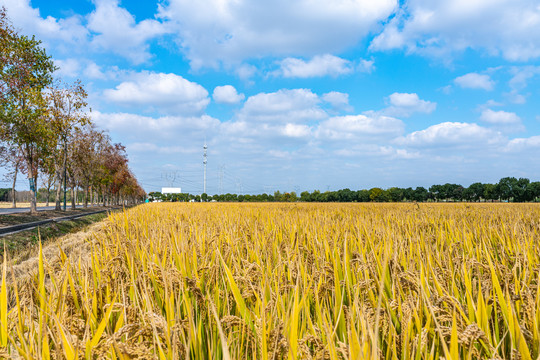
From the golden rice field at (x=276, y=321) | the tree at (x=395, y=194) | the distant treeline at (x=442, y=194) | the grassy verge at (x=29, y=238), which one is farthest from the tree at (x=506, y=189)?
the golden rice field at (x=276, y=321)

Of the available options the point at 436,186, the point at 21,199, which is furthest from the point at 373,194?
the point at 21,199

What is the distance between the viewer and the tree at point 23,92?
15.6 metres

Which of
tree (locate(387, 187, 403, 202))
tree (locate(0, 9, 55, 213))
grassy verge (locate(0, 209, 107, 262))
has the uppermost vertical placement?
tree (locate(0, 9, 55, 213))

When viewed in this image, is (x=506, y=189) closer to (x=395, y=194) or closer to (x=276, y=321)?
(x=395, y=194)

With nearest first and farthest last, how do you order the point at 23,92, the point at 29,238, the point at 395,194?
1. the point at 29,238
2. the point at 23,92
3. the point at 395,194

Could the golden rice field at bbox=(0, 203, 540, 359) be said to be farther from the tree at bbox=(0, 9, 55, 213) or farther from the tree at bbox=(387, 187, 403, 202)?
the tree at bbox=(387, 187, 403, 202)

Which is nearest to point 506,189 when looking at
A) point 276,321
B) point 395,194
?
point 395,194

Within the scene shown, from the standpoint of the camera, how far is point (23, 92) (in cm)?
1684

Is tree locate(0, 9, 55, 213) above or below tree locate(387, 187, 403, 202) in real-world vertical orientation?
above

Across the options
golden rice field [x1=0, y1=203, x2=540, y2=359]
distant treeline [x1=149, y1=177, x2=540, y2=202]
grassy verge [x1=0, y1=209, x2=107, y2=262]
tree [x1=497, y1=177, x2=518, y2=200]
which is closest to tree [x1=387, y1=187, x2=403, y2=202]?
distant treeline [x1=149, y1=177, x2=540, y2=202]

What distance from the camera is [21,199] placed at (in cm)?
9338

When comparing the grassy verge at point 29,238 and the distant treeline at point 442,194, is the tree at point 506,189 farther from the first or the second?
the grassy verge at point 29,238

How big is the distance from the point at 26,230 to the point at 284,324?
1485cm

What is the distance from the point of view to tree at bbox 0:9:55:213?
613 inches
